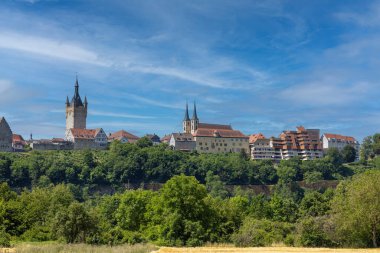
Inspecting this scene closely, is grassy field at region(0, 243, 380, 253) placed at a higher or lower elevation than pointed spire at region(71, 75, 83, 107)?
lower

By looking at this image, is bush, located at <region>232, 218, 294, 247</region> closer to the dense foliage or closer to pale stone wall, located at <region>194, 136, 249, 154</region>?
the dense foliage

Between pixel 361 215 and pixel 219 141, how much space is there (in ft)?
480

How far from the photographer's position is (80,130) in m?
175

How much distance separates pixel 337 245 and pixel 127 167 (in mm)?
96392

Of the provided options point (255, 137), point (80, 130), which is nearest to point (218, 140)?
point (255, 137)

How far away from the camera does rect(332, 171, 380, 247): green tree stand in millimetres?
A: 37562

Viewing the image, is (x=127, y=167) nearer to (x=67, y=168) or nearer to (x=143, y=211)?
(x=67, y=168)

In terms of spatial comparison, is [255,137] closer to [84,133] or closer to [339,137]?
[339,137]

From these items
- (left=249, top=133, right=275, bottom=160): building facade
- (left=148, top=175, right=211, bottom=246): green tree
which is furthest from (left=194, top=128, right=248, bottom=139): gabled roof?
(left=148, top=175, right=211, bottom=246): green tree

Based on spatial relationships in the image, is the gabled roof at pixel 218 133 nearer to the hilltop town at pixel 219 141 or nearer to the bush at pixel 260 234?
the hilltop town at pixel 219 141

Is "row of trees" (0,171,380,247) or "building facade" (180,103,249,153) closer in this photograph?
"row of trees" (0,171,380,247)

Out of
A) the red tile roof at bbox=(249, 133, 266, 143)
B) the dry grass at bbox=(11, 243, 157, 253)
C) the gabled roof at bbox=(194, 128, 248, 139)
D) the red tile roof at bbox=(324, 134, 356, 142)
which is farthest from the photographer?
the red tile roof at bbox=(324, 134, 356, 142)

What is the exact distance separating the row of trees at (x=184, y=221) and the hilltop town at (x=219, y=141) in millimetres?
115552

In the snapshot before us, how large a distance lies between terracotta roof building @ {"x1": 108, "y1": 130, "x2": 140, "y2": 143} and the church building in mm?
8454
